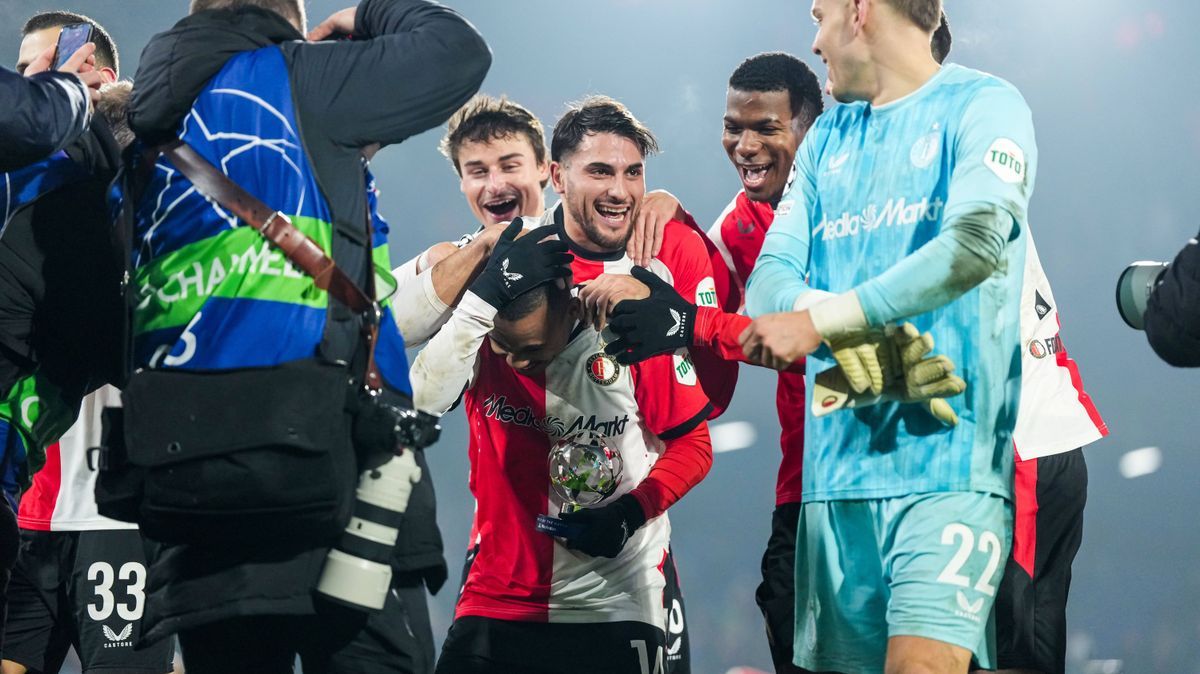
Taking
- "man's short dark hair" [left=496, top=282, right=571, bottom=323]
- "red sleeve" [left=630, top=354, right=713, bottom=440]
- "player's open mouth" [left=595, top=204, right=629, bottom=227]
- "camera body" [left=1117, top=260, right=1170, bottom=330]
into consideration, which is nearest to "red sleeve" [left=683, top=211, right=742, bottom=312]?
"player's open mouth" [left=595, top=204, right=629, bottom=227]

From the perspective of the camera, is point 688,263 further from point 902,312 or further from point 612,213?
point 902,312

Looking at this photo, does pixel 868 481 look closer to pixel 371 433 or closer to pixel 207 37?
pixel 371 433

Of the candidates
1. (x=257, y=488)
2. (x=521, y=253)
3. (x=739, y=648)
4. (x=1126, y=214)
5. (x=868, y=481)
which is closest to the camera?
(x=257, y=488)

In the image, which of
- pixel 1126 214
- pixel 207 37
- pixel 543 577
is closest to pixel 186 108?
pixel 207 37

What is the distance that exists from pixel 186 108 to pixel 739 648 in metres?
8.10

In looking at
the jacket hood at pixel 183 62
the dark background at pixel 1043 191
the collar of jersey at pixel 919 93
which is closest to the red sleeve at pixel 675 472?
the collar of jersey at pixel 919 93

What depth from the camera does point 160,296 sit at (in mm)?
2412

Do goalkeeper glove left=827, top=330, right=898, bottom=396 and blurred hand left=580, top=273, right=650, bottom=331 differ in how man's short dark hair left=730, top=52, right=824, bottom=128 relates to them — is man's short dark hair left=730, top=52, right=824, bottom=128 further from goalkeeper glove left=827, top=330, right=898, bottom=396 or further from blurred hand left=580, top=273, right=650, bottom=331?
goalkeeper glove left=827, top=330, right=898, bottom=396

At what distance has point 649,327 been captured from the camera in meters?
3.22

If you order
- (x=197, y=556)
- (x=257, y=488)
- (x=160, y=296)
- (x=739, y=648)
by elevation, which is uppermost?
(x=160, y=296)

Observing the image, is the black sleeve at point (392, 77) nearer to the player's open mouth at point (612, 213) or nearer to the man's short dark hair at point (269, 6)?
the man's short dark hair at point (269, 6)

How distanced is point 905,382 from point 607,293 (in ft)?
3.39

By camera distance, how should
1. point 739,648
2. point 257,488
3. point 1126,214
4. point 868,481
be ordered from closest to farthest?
Answer: point 257,488
point 868,481
point 739,648
point 1126,214

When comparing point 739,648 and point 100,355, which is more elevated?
point 100,355
